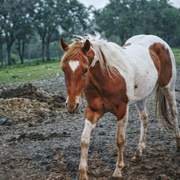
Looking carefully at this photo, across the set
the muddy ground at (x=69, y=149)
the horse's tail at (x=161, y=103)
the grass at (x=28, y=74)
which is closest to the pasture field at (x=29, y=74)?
the grass at (x=28, y=74)

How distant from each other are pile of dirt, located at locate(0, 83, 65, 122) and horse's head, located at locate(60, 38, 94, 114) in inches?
167

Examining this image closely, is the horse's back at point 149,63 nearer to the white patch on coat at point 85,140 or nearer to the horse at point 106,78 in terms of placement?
the horse at point 106,78

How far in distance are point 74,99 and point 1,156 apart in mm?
2393

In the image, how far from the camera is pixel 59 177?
3131 mm

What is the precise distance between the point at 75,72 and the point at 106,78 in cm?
61

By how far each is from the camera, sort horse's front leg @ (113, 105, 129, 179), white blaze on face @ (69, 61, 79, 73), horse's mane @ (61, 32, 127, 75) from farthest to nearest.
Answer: horse's front leg @ (113, 105, 129, 179), horse's mane @ (61, 32, 127, 75), white blaze on face @ (69, 61, 79, 73)

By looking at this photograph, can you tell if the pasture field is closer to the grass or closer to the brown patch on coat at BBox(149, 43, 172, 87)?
the grass

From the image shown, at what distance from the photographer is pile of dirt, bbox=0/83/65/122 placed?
21.0 ft

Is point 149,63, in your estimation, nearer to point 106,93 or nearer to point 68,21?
point 106,93

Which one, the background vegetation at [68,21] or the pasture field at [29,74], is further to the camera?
the background vegetation at [68,21]

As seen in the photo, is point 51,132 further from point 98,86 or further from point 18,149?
point 98,86

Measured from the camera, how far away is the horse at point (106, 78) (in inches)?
97.0

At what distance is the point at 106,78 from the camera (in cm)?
286

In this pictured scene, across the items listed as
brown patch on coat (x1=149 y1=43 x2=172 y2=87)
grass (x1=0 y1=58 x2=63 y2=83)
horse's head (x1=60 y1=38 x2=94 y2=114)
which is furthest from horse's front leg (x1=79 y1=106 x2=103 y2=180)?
grass (x1=0 y1=58 x2=63 y2=83)
